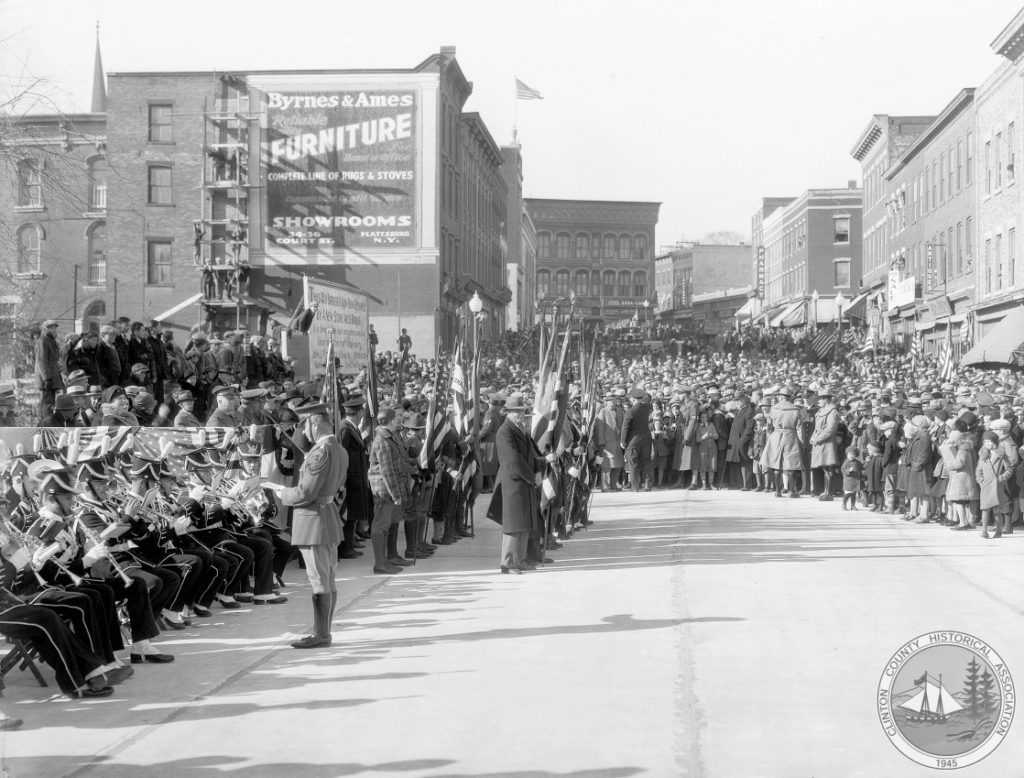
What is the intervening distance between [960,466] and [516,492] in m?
7.22

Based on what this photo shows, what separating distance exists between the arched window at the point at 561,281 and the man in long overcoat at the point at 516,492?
103m

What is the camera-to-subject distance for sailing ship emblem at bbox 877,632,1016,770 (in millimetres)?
6402

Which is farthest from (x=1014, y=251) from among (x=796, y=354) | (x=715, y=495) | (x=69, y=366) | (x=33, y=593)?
(x=33, y=593)

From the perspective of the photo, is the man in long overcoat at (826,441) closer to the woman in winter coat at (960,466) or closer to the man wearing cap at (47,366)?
the woman in winter coat at (960,466)

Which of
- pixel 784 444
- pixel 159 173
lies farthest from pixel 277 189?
pixel 784 444

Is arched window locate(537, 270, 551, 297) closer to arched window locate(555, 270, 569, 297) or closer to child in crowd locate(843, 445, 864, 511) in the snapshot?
arched window locate(555, 270, 569, 297)

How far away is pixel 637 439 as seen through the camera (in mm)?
24609

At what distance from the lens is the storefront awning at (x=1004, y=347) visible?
25938 mm

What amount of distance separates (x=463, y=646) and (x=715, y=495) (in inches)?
605

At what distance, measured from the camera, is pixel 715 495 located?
23891 millimetres

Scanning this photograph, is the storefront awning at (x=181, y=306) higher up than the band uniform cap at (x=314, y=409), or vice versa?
the storefront awning at (x=181, y=306)

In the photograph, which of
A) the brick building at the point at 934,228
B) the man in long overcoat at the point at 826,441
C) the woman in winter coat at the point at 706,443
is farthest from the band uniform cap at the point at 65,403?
the brick building at the point at 934,228

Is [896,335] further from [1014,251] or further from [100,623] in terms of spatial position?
[100,623]

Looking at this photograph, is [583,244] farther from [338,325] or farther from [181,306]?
[338,325]
